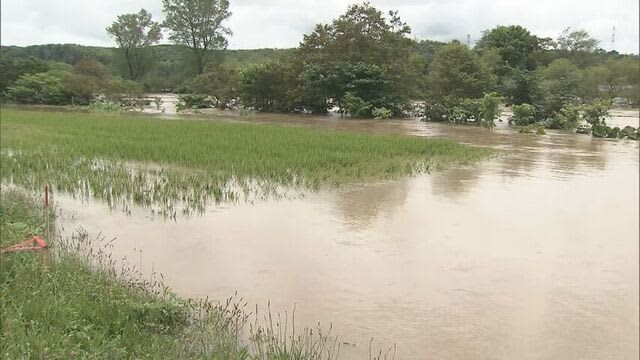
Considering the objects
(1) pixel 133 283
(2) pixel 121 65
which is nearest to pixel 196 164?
(1) pixel 133 283

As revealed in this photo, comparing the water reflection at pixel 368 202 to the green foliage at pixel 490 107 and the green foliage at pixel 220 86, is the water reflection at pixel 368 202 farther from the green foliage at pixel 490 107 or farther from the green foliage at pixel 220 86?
the green foliage at pixel 220 86

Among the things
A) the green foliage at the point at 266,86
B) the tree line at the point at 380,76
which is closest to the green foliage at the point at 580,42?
the tree line at the point at 380,76

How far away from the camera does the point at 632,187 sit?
915 cm

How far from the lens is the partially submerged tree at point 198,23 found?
3478cm

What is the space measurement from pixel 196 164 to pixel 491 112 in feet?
46.4

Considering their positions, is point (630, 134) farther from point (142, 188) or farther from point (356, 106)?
point (142, 188)

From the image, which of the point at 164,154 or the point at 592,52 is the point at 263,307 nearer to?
the point at 164,154

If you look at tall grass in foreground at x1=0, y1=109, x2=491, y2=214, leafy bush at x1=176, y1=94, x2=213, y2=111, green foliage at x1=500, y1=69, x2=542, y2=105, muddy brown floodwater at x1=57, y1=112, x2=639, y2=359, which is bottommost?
muddy brown floodwater at x1=57, y1=112, x2=639, y2=359

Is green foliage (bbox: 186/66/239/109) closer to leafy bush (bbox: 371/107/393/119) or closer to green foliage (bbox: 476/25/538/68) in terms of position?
leafy bush (bbox: 371/107/393/119)

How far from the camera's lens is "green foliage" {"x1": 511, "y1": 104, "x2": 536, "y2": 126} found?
22.0 m

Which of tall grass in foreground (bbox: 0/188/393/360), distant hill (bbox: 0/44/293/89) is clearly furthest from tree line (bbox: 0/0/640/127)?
tall grass in foreground (bbox: 0/188/393/360)

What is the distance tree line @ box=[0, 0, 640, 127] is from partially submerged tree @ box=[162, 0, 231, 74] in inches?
5.0

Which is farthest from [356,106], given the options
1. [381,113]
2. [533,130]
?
[533,130]

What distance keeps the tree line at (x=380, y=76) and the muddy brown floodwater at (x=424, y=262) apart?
1473 centimetres
